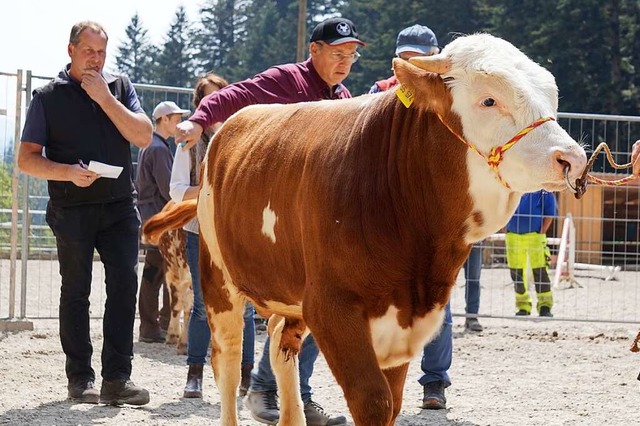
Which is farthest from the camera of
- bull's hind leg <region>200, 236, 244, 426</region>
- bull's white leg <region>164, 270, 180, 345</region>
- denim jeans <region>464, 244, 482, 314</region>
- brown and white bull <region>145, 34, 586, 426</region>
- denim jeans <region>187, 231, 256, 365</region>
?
denim jeans <region>464, 244, 482, 314</region>

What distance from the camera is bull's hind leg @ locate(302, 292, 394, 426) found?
3.98m

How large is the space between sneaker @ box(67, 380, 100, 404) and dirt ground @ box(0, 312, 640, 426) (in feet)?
0.22

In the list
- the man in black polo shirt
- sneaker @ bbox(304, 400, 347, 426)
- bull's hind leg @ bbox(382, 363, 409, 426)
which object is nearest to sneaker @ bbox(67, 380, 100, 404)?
the man in black polo shirt

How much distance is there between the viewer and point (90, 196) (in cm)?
673

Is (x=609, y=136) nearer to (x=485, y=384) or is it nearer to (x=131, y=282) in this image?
(x=485, y=384)

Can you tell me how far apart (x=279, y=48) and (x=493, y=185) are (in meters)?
68.7

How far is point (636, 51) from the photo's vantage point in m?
46.9

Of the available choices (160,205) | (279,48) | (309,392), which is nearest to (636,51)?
(279,48)

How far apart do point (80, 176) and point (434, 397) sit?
2.71 metres

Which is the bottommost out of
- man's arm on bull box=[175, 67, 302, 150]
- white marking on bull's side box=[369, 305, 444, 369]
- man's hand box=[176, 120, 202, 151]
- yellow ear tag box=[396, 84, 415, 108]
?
white marking on bull's side box=[369, 305, 444, 369]

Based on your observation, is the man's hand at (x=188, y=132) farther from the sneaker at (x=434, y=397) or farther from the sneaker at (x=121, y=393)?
the sneaker at (x=434, y=397)

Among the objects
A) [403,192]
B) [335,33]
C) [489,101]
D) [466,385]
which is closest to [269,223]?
[403,192]

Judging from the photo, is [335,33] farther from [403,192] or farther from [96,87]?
[403,192]

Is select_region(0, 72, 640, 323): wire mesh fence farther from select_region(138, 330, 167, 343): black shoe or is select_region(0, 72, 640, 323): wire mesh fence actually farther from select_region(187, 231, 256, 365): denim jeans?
select_region(187, 231, 256, 365): denim jeans
